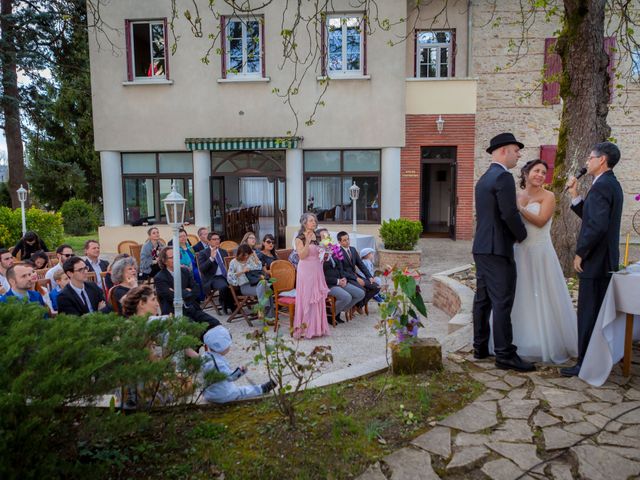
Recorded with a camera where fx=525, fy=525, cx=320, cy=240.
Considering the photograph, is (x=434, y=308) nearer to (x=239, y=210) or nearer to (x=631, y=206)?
(x=239, y=210)

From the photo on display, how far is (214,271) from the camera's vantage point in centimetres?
910

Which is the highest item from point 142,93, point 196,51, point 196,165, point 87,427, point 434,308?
point 196,51

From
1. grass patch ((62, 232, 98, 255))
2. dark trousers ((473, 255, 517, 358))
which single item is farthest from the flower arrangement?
grass patch ((62, 232, 98, 255))

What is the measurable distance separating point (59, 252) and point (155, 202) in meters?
8.92

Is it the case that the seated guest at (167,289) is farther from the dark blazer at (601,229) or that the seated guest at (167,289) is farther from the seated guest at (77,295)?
the dark blazer at (601,229)

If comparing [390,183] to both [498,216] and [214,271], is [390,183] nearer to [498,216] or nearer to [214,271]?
[214,271]

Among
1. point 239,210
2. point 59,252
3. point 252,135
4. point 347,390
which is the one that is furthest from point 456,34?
point 347,390

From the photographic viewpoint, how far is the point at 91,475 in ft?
8.84

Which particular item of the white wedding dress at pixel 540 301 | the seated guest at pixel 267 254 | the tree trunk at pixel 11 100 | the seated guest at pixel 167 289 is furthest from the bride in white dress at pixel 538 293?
the tree trunk at pixel 11 100

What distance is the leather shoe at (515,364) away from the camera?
14.6 feet

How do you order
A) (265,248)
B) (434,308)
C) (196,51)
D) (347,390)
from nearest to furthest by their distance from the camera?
(347,390)
(434,308)
(265,248)
(196,51)

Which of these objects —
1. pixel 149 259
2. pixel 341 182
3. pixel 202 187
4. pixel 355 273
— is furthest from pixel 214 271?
pixel 341 182

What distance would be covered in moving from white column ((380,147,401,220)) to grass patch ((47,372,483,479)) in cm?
1128

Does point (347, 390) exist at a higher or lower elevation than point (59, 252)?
lower
